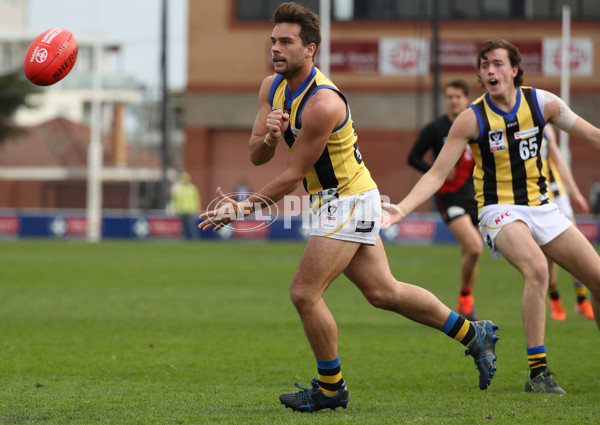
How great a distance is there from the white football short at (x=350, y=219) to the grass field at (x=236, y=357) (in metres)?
1.02

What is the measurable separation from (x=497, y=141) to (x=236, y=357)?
275 centimetres

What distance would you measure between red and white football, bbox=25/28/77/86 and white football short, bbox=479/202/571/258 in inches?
128

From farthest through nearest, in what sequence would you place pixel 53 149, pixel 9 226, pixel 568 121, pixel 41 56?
pixel 53 149
pixel 9 226
pixel 41 56
pixel 568 121

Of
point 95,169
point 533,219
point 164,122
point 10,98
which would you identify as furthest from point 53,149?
point 533,219

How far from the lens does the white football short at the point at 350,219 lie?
5.43 m

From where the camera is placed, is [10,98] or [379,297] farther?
[10,98]

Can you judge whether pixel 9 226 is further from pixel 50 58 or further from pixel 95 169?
pixel 50 58

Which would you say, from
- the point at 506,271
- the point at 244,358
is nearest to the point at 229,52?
the point at 506,271

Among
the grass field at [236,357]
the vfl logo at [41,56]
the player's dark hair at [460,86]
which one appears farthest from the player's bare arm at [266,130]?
the player's dark hair at [460,86]

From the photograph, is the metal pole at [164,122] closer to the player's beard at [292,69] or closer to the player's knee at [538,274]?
the player's knee at [538,274]

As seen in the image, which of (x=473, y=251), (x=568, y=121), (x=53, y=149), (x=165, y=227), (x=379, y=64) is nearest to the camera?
(x=568, y=121)

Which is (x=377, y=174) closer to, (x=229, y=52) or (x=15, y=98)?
(x=229, y=52)

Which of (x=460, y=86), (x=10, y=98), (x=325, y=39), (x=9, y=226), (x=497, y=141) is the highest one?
(x=325, y=39)

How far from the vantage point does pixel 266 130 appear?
18.5 ft
